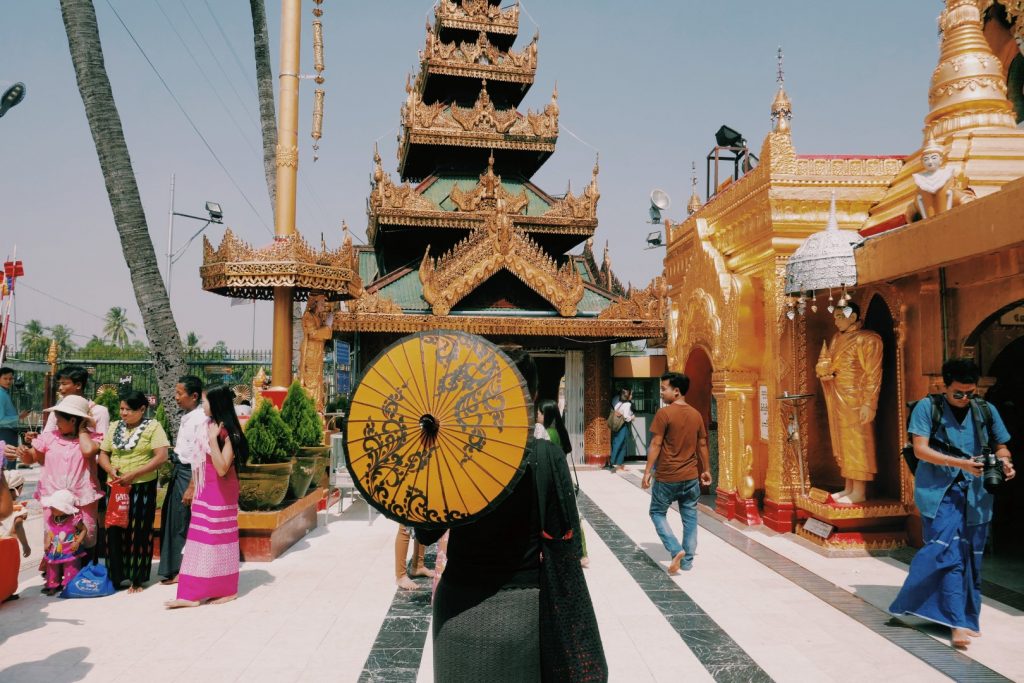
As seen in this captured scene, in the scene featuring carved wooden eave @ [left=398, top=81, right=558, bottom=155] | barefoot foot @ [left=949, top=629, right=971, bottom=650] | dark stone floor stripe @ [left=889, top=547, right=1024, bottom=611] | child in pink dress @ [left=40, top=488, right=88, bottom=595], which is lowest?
dark stone floor stripe @ [left=889, top=547, right=1024, bottom=611]

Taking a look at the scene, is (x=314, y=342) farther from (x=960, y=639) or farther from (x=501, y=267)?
(x=960, y=639)

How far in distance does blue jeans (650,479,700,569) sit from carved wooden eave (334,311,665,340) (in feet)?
21.1

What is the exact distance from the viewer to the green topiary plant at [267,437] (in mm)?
6168

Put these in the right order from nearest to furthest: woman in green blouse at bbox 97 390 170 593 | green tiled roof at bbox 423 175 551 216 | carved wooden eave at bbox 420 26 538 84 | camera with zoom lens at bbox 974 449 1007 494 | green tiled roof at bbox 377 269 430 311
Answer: camera with zoom lens at bbox 974 449 1007 494 < woman in green blouse at bbox 97 390 170 593 < green tiled roof at bbox 377 269 430 311 < green tiled roof at bbox 423 175 551 216 < carved wooden eave at bbox 420 26 538 84

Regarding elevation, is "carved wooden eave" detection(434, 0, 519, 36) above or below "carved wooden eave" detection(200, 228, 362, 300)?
above

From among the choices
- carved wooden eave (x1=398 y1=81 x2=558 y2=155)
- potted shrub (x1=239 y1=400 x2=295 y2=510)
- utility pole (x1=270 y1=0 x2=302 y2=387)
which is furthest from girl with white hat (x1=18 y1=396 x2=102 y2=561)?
carved wooden eave (x1=398 y1=81 x2=558 y2=155)

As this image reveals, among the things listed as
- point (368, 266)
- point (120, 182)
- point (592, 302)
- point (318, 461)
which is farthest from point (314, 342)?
point (368, 266)

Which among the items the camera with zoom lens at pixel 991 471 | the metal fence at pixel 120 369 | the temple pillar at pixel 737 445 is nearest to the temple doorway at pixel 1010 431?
the temple pillar at pixel 737 445

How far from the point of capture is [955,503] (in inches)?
158

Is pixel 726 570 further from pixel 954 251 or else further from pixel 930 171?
pixel 930 171

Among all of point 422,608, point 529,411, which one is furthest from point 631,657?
point 529,411

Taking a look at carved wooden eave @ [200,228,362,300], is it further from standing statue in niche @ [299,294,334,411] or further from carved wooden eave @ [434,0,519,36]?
carved wooden eave @ [434,0,519,36]

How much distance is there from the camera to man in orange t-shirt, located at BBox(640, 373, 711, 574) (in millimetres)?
5395

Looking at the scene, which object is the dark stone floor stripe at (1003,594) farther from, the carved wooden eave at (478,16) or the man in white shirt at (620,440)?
the carved wooden eave at (478,16)
